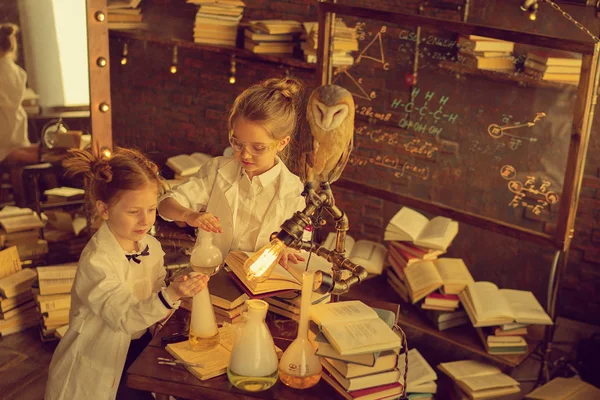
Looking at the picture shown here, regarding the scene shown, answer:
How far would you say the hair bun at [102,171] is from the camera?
2211 mm

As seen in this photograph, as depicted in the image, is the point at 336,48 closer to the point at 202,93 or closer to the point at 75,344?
the point at 202,93

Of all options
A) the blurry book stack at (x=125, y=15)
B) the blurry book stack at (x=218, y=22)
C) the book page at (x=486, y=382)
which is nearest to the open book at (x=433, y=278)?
the book page at (x=486, y=382)

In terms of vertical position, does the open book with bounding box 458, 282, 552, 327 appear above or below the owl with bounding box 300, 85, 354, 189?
below

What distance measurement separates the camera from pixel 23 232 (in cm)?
422

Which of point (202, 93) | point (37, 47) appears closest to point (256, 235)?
point (37, 47)

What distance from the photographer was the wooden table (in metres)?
1.90

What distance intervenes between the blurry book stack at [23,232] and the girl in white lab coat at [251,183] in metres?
1.91

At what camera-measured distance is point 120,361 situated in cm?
222

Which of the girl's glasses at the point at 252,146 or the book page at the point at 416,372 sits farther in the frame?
the book page at the point at 416,372

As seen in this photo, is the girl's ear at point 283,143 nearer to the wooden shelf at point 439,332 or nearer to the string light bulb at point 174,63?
the wooden shelf at point 439,332

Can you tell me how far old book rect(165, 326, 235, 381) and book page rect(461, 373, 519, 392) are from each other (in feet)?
5.56

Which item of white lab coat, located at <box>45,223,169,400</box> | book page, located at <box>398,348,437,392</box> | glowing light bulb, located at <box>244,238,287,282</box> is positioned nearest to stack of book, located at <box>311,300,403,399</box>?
glowing light bulb, located at <box>244,238,287,282</box>

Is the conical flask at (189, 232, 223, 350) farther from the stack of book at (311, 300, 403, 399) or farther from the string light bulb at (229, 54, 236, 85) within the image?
the string light bulb at (229, 54, 236, 85)

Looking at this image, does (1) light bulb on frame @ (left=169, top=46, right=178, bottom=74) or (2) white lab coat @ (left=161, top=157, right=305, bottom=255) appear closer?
(2) white lab coat @ (left=161, top=157, right=305, bottom=255)
